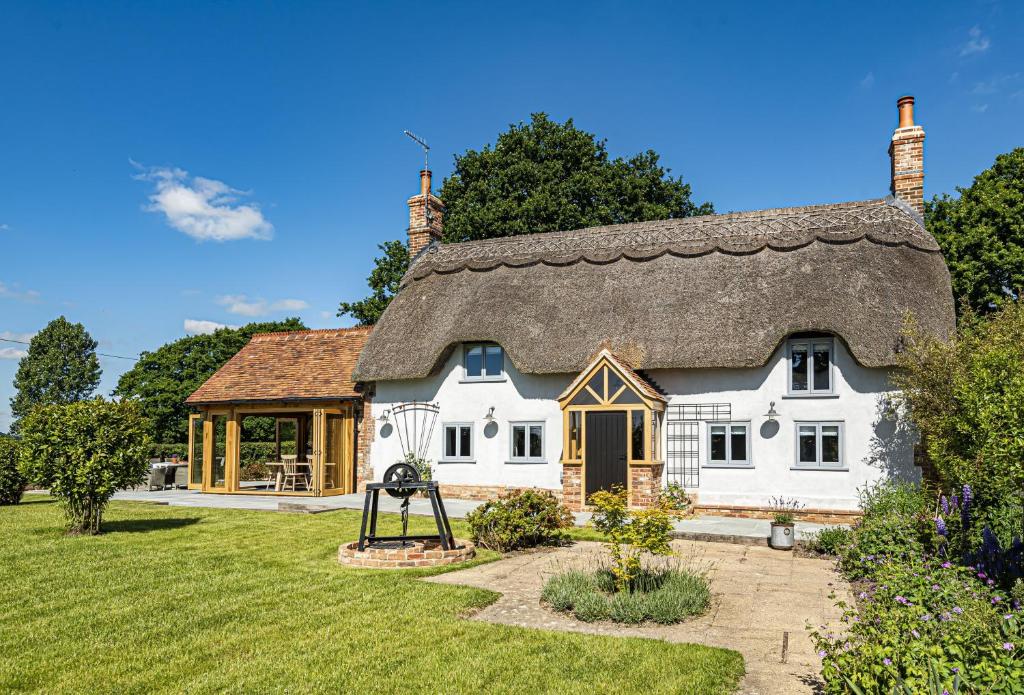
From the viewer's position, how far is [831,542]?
11.6 m

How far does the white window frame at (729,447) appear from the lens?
54.5 ft

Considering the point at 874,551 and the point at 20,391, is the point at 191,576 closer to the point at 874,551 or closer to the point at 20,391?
the point at 874,551

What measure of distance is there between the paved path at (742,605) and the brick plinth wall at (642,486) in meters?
4.29

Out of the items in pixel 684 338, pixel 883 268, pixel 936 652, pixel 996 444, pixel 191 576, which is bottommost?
pixel 191 576

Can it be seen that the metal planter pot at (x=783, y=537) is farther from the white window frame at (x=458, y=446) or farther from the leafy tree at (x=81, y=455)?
the leafy tree at (x=81, y=455)

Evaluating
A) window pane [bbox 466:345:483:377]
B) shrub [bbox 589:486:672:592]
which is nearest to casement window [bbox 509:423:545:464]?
window pane [bbox 466:345:483:377]

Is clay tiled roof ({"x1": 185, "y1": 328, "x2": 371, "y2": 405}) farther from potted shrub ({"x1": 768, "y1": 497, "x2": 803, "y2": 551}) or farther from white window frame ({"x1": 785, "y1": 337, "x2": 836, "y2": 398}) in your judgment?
potted shrub ({"x1": 768, "y1": 497, "x2": 803, "y2": 551})

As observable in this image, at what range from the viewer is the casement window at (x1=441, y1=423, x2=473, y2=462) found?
19672 mm

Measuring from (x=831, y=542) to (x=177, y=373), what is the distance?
39.9 meters

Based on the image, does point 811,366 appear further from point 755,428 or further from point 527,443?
point 527,443

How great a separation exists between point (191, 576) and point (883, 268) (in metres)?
15.1

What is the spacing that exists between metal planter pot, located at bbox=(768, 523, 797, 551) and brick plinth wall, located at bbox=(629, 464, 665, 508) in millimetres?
4432

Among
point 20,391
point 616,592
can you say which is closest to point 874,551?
point 616,592

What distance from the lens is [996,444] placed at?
7.06 m
